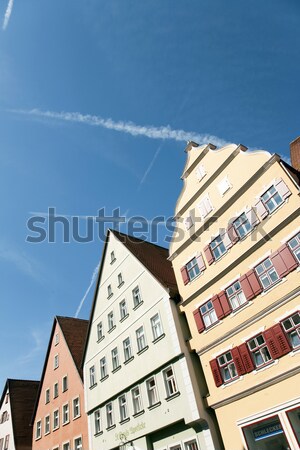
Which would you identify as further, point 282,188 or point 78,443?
point 78,443

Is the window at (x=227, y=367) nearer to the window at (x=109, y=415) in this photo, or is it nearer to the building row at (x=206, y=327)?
the building row at (x=206, y=327)

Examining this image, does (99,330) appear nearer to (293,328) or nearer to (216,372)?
(216,372)

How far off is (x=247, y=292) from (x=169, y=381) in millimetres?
7612

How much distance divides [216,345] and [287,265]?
605 centimetres

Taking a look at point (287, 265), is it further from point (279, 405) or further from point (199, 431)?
point (199, 431)

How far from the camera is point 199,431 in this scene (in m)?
19.5

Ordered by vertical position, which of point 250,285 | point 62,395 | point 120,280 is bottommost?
point 250,285

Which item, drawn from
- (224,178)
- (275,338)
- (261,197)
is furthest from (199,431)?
(224,178)

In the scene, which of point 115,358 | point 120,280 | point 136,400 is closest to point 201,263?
point 120,280

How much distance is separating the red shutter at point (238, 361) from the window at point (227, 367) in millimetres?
442

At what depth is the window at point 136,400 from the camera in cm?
2366

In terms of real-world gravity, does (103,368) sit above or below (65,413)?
above

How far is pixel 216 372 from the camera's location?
19609mm

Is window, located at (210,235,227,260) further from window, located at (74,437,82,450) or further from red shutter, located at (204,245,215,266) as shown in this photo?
window, located at (74,437,82,450)
